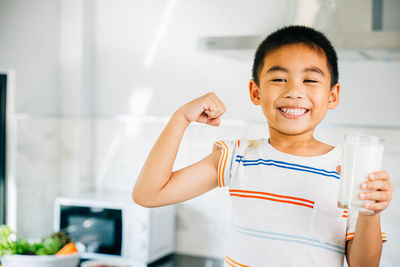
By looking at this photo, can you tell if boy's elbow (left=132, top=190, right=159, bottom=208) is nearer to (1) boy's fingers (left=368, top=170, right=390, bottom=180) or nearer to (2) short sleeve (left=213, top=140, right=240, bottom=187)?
(2) short sleeve (left=213, top=140, right=240, bottom=187)

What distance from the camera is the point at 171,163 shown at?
0.95 meters

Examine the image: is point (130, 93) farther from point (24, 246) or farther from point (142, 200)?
point (142, 200)

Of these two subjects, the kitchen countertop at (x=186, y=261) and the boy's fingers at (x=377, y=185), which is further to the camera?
the kitchen countertop at (x=186, y=261)

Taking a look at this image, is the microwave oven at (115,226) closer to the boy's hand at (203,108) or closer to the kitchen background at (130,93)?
the kitchen background at (130,93)

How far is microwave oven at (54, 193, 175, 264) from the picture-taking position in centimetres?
236

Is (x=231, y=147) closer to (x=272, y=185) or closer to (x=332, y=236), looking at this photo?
(x=272, y=185)

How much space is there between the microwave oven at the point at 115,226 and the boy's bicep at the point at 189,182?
136 cm

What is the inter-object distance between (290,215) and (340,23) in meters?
1.39

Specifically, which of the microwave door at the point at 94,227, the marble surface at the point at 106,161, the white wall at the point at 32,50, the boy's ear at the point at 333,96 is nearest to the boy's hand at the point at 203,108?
the boy's ear at the point at 333,96

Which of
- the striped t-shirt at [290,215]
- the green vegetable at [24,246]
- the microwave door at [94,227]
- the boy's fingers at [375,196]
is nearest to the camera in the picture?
the boy's fingers at [375,196]

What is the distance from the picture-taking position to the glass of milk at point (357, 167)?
0.79 meters

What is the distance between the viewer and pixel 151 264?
240 cm

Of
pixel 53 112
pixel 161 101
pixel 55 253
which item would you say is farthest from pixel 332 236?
pixel 53 112

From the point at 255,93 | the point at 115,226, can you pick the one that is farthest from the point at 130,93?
the point at 255,93
